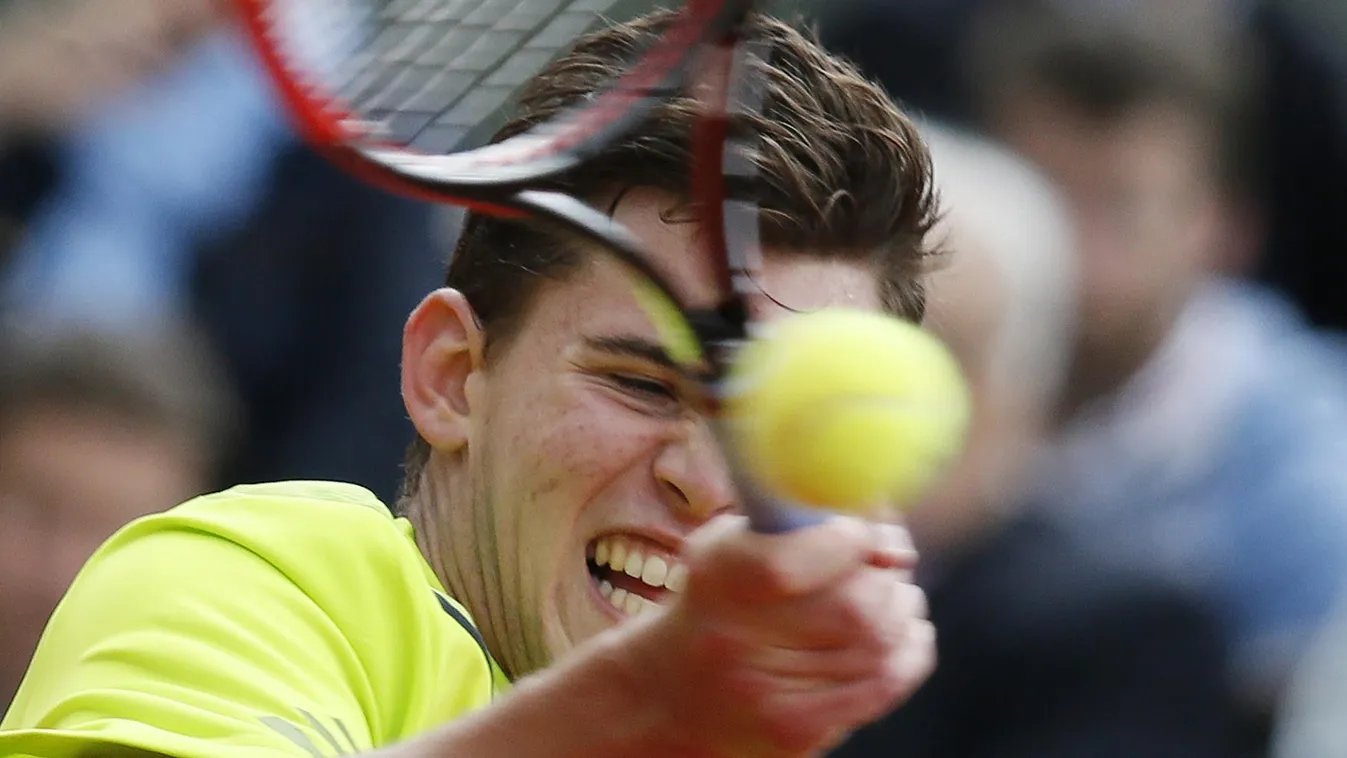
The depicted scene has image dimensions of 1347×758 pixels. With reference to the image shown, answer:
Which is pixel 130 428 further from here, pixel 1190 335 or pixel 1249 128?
pixel 1249 128

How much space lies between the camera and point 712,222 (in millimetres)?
1435

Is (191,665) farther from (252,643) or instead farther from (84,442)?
(84,442)

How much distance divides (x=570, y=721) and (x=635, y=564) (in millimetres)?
535

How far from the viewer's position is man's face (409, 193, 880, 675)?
75.5 inches

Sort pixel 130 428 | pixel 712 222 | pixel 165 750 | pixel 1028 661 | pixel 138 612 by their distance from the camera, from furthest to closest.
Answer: pixel 130 428
pixel 1028 661
pixel 138 612
pixel 165 750
pixel 712 222

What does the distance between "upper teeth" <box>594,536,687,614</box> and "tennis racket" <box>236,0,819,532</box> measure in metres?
0.33

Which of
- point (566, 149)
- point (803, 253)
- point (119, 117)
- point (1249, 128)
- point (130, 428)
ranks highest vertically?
point (566, 149)

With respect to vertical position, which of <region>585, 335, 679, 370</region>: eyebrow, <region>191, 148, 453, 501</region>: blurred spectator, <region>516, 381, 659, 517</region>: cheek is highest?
<region>585, 335, 679, 370</region>: eyebrow

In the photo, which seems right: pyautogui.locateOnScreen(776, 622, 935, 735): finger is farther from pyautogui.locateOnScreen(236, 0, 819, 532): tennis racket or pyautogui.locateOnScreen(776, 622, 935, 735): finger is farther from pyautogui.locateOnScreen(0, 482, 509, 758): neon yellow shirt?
pyautogui.locateOnScreen(0, 482, 509, 758): neon yellow shirt

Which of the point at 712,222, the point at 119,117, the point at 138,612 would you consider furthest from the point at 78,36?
the point at 712,222

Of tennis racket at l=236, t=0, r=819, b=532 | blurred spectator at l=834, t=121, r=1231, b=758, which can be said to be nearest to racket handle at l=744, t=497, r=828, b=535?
tennis racket at l=236, t=0, r=819, b=532

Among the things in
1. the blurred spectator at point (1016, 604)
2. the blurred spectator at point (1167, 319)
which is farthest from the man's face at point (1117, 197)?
the blurred spectator at point (1016, 604)

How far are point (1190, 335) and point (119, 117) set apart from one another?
1656mm

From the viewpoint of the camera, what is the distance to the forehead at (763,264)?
1.90 metres
